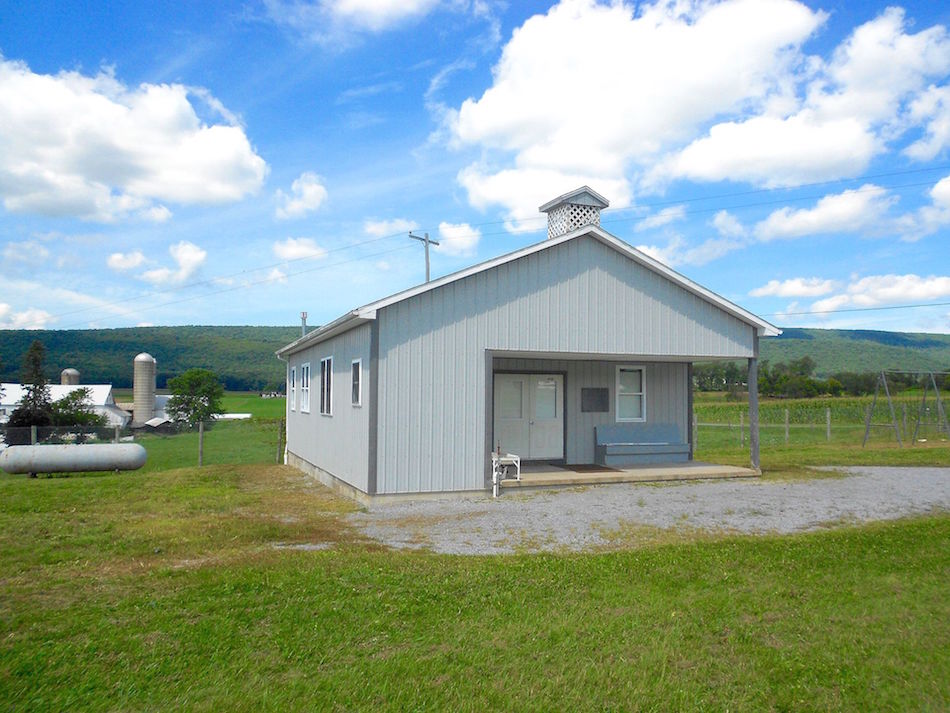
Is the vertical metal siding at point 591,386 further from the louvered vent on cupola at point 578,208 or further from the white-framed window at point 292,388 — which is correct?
the white-framed window at point 292,388

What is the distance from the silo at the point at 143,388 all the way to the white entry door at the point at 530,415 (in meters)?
55.0

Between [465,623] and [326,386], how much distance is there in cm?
1077

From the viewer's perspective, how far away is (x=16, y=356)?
8244 centimetres

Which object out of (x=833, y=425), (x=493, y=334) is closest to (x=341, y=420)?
(x=493, y=334)

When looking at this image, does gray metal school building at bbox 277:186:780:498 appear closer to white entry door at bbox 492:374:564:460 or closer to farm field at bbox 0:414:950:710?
white entry door at bbox 492:374:564:460

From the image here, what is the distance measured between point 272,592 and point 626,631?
2.95m

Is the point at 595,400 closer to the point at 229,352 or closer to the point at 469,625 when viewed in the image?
the point at 469,625

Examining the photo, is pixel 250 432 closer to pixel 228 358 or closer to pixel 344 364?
pixel 344 364

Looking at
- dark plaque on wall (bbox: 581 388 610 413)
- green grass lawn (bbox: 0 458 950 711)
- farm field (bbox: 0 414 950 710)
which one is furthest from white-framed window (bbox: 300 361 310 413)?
green grass lawn (bbox: 0 458 950 711)

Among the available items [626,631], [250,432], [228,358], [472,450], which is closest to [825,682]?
[626,631]

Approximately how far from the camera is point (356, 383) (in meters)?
12.8

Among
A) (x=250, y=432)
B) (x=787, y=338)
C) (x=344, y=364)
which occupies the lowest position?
(x=250, y=432)

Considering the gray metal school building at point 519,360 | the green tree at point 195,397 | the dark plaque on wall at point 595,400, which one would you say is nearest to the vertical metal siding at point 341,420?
the gray metal school building at point 519,360

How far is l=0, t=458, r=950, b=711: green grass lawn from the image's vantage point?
441 cm
